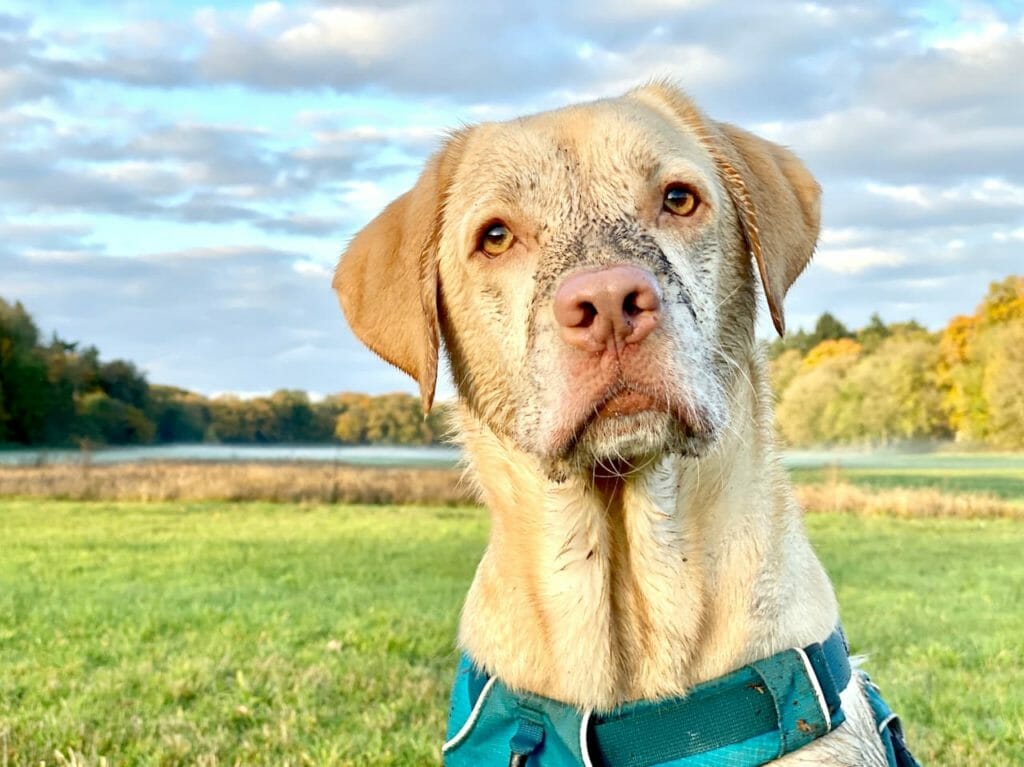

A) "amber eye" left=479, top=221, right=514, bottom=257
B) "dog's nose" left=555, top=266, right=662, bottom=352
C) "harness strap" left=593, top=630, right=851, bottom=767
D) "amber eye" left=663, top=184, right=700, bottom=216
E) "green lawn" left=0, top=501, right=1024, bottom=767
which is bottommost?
"green lawn" left=0, top=501, right=1024, bottom=767

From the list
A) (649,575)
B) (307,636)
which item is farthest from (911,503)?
(649,575)

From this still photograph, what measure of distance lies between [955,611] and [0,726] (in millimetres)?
9696

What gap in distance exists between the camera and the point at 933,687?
27.0ft

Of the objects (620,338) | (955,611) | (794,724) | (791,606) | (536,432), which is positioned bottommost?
(955,611)

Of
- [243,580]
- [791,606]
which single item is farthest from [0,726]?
[243,580]

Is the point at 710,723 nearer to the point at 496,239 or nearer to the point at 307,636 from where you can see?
the point at 496,239

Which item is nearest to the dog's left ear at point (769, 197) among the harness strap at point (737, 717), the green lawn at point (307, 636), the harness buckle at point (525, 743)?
the harness strap at point (737, 717)

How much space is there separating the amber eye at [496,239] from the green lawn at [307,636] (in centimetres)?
351

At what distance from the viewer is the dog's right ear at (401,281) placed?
13.7 ft

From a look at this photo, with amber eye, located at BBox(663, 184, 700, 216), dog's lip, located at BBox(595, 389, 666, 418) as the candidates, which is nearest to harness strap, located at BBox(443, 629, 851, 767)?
dog's lip, located at BBox(595, 389, 666, 418)

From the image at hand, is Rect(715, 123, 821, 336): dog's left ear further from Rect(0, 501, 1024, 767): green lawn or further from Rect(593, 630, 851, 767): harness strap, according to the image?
Rect(0, 501, 1024, 767): green lawn

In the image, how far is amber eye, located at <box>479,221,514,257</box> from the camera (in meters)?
4.05

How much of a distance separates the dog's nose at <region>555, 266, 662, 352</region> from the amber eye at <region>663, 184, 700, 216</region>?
2.52ft

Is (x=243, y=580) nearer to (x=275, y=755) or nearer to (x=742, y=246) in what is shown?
(x=275, y=755)
